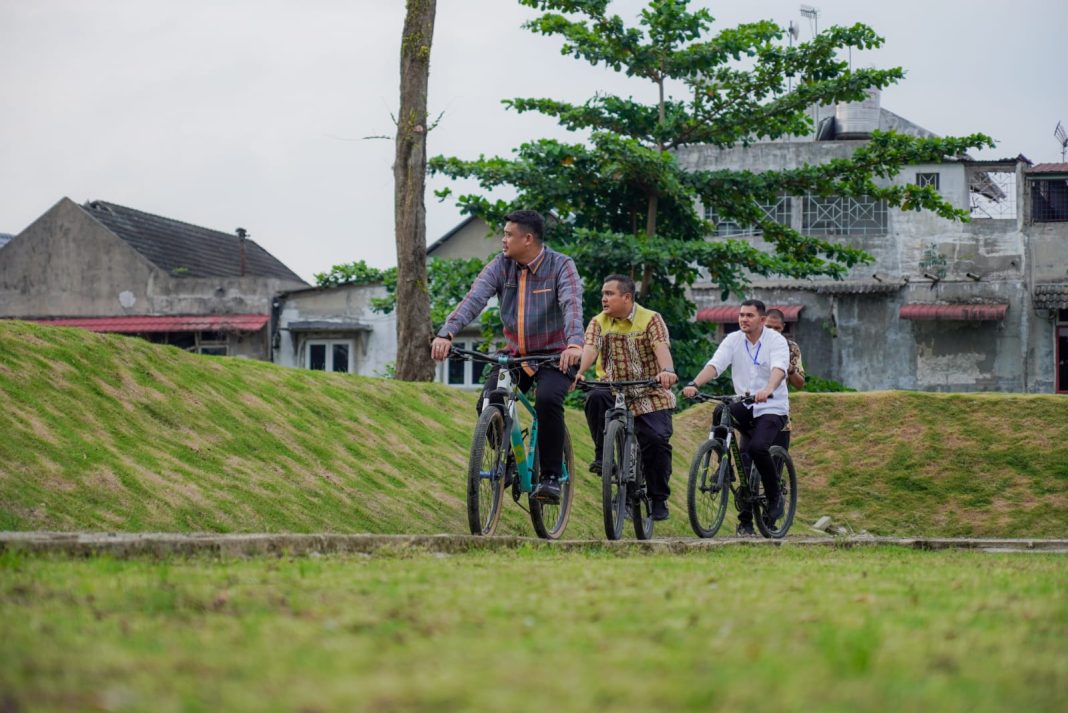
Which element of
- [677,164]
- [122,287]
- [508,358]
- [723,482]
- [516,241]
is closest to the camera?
[508,358]

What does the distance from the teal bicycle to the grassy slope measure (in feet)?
5.81

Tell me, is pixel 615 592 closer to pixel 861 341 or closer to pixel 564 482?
pixel 564 482

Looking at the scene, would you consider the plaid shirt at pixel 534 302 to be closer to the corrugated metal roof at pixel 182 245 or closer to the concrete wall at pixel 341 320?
the concrete wall at pixel 341 320

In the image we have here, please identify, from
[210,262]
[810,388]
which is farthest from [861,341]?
[210,262]

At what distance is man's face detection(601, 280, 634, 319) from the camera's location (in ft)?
35.1

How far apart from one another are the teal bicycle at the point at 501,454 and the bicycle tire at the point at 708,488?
2160 millimetres

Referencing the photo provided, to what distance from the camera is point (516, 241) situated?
9.60 metres

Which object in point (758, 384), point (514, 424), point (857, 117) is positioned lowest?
point (514, 424)

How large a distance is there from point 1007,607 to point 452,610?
1.96 meters

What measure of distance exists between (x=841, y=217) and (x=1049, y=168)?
6.01m

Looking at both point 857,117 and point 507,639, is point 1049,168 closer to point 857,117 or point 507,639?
point 857,117

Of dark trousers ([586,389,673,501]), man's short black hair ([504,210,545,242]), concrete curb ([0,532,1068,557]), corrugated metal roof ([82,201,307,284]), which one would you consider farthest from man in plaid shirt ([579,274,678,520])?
corrugated metal roof ([82,201,307,284])

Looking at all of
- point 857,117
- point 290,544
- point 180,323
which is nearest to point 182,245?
point 180,323

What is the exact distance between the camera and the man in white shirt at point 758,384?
12.1 m
